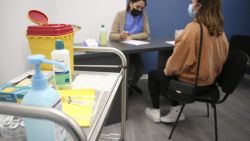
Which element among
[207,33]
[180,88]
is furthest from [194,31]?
[180,88]

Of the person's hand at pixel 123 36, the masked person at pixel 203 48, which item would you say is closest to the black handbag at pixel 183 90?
the masked person at pixel 203 48

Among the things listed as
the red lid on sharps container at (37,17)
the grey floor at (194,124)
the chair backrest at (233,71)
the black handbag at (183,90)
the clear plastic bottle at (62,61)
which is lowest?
the grey floor at (194,124)

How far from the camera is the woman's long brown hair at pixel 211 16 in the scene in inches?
67.1

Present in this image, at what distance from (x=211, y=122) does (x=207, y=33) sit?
1.00 m

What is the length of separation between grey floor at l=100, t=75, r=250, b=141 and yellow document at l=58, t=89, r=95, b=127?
48.7 inches

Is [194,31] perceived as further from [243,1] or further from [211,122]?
[243,1]

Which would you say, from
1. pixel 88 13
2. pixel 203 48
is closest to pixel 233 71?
pixel 203 48

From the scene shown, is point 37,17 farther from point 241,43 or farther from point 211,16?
point 241,43

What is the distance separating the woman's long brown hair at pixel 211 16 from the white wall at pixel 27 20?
3.97ft

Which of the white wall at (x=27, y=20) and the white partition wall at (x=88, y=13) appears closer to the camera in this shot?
the white wall at (x=27, y=20)

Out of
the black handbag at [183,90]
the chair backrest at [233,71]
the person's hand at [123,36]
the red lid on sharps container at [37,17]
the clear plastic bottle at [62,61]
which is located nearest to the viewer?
the clear plastic bottle at [62,61]

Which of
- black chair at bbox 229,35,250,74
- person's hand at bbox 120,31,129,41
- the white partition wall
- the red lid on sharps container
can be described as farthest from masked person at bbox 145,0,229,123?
black chair at bbox 229,35,250,74

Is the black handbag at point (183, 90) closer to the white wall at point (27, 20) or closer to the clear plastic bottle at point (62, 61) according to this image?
the clear plastic bottle at point (62, 61)

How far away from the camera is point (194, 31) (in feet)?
5.58
